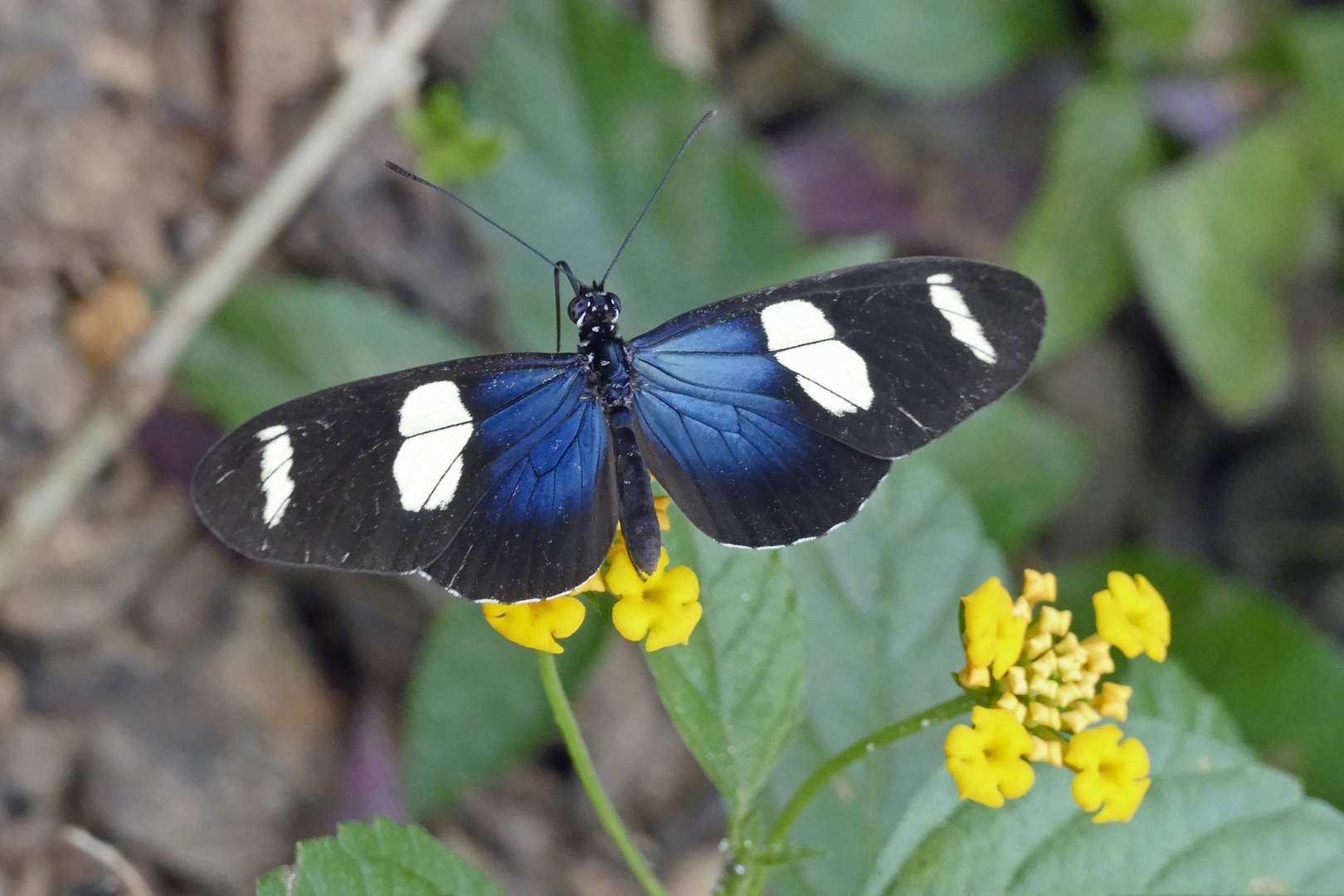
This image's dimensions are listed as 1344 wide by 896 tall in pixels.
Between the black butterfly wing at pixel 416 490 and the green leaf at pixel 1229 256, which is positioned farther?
the green leaf at pixel 1229 256

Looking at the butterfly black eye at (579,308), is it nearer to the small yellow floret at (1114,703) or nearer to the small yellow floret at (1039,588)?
the small yellow floret at (1039,588)

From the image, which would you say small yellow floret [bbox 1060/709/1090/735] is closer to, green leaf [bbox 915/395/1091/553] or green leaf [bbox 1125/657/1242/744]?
green leaf [bbox 1125/657/1242/744]

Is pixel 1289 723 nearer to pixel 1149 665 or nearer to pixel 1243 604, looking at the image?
pixel 1243 604


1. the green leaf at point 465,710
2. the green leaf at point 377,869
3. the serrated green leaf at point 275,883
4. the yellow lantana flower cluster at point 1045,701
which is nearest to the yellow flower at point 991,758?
the yellow lantana flower cluster at point 1045,701

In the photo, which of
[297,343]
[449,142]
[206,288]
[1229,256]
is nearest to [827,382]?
[297,343]

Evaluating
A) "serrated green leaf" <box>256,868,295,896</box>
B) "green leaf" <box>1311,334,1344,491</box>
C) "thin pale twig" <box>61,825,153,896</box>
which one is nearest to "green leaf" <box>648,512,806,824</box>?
"serrated green leaf" <box>256,868,295,896</box>
